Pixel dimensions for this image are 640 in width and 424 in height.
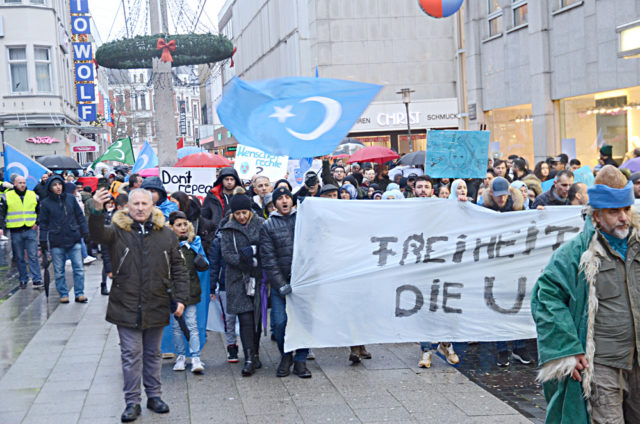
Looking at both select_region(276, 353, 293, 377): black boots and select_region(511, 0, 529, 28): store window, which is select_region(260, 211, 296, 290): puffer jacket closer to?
select_region(276, 353, 293, 377): black boots

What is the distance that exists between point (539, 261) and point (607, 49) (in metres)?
12.7

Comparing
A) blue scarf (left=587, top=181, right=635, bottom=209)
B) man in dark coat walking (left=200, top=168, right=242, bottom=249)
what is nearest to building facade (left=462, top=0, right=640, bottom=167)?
man in dark coat walking (left=200, top=168, right=242, bottom=249)

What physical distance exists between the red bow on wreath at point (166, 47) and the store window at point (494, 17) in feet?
37.3

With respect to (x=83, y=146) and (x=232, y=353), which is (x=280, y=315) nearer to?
(x=232, y=353)

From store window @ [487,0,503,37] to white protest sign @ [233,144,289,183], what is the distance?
1320 cm

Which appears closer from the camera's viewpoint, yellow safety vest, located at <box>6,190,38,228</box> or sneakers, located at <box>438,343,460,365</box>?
sneakers, located at <box>438,343,460,365</box>

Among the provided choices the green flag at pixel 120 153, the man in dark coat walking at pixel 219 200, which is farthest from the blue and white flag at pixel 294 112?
the green flag at pixel 120 153

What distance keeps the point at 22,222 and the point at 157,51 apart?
559 centimetres

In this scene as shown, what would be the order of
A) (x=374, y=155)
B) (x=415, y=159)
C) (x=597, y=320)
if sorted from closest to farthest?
(x=597, y=320), (x=415, y=159), (x=374, y=155)

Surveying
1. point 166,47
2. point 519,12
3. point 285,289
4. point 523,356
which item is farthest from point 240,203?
point 519,12

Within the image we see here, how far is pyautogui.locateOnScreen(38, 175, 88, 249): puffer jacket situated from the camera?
12312mm

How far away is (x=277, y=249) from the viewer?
7914mm

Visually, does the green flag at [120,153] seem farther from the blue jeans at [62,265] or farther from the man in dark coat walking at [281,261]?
the man in dark coat walking at [281,261]

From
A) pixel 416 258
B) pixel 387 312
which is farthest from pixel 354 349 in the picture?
pixel 416 258
